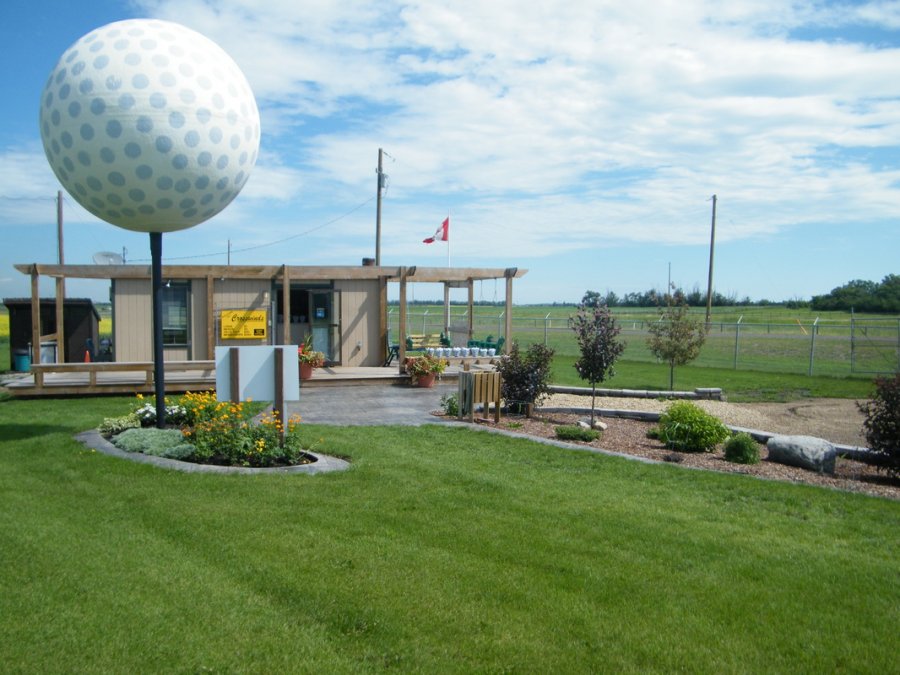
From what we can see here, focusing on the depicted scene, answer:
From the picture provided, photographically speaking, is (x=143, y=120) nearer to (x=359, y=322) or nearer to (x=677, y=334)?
(x=359, y=322)

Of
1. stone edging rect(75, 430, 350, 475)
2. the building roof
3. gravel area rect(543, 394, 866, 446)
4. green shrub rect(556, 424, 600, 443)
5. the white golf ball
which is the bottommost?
gravel area rect(543, 394, 866, 446)

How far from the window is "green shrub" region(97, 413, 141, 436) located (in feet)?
28.4

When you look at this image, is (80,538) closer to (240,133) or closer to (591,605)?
(591,605)

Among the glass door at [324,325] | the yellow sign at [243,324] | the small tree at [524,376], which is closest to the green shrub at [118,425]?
the small tree at [524,376]

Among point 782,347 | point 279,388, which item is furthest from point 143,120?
point 782,347

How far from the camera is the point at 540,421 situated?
490 inches

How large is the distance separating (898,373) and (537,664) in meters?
7.84

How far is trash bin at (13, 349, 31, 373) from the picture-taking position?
20.4m

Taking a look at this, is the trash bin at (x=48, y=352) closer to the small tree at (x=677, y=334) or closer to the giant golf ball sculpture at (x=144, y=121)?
the giant golf ball sculpture at (x=144, y=121)

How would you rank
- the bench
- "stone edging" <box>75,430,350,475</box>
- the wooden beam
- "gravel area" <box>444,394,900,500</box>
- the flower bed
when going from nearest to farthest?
"stone edging" <box>75,430,350,475</box>
the flower bed
"gravel area" <box>444,394,900,500</box>
the wooden beam
the bench

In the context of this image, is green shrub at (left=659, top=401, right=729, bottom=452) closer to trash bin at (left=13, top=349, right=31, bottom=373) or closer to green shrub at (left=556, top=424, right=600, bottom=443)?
green shrub at (left=556, top=424, right=600, bottom=443)

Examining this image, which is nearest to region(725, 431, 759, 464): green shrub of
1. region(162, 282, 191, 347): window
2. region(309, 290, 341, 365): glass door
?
region(309, 290, 341, 365): glass door

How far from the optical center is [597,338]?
11.9 meters

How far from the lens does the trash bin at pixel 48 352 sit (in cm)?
1809
